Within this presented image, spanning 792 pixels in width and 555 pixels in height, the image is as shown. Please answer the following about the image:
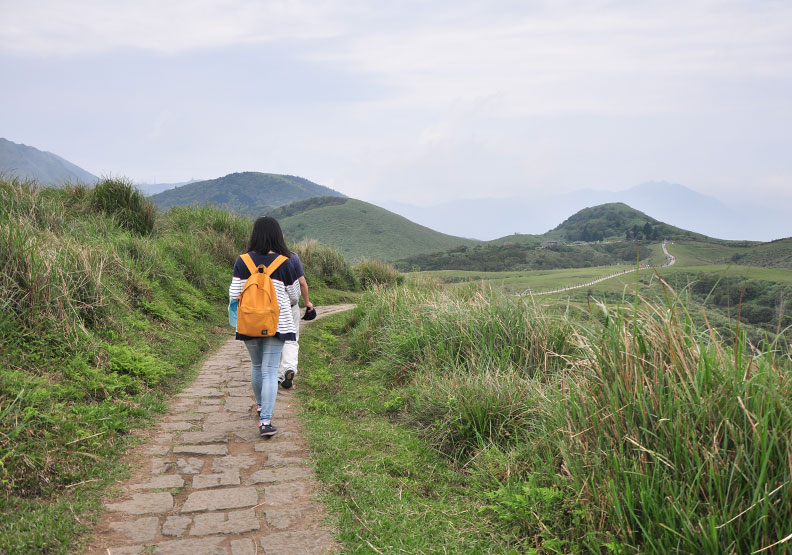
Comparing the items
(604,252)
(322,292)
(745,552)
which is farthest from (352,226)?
(745,552)

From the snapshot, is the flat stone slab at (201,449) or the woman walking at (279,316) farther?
the woman walking at (279,316)

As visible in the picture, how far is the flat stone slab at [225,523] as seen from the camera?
9.56 ft

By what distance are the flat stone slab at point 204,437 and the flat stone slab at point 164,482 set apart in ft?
2.12

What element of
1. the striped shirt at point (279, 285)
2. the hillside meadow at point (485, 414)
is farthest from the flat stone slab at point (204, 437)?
the striped shirt at point (279, 285)

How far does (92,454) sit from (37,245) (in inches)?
127

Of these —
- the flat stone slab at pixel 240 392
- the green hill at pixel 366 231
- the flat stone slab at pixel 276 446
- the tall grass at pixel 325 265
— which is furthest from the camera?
the green hill at pixel 366 231

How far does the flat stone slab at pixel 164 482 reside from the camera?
344cm

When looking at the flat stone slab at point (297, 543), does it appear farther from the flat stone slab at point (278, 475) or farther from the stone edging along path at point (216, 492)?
the flat stone slab at point (278, 475)

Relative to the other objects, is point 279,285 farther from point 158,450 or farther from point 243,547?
point 243,547

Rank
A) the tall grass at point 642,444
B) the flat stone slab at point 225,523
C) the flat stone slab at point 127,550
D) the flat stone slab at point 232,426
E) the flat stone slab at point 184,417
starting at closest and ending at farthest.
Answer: the tall grass at point 642,444
the flat stone slab at point 127,550
the flat stone slab at point 225,523
the flat stone slab at point 232,426
the flat stone slab at point 184,417

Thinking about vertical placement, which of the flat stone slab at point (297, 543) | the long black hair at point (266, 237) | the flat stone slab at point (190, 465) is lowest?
the flat stone slab at point (190, 465)

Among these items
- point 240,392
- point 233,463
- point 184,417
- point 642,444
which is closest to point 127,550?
point 233,463

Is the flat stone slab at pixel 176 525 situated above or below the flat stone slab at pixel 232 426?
above

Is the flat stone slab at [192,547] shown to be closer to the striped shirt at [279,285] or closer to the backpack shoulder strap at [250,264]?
the striped shirt at [279,285]
